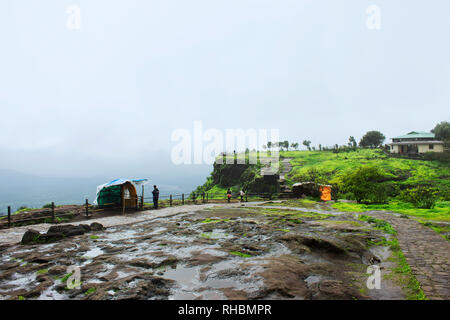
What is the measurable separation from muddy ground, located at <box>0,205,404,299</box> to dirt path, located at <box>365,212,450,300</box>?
1.96 feet

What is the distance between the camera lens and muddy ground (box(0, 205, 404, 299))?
5.21m

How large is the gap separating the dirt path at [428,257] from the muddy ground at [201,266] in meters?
0.60

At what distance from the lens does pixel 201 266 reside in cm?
686

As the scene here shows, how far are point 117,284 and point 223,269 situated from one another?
260 cm

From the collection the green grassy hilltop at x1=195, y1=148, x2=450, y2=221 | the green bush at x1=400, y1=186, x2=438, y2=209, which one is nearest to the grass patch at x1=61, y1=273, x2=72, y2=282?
the green grassy hilltop at x1=195, y1=148, x2=450, y2=221

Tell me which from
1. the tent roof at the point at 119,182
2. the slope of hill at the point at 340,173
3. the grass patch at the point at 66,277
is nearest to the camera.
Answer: the grass patch at the point at 66,277

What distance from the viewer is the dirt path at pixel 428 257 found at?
5.03 metres

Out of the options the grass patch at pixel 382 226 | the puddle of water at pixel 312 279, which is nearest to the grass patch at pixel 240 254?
the puddle of water at pixel 312 279

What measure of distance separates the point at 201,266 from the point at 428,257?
21.0 ft

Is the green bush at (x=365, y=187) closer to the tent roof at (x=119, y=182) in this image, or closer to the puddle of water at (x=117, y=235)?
the tent roof at (x=119, y=182)

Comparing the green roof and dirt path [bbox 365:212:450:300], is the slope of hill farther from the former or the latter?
dirt path [bbox 365:212:450:300]

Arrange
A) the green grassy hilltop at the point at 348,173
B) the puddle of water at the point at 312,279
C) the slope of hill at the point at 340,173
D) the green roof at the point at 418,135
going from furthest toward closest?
the green roof at the point at 418,135 < the slope of hill at the point at 340,173 < the green grassy hilltop at the point at 348,173 < the puddle of water at the point at 312,279
